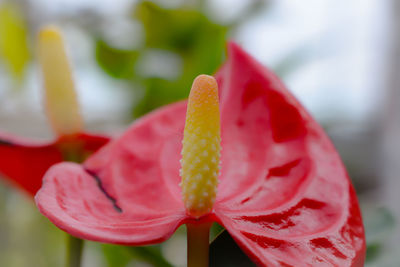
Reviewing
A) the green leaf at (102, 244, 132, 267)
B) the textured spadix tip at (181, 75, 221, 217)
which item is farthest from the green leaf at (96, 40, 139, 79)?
the textured spadix tip at (181, 75, 221, 217)

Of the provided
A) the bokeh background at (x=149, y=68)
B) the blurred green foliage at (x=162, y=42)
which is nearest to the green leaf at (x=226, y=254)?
the bokeh background at (x=149, y=68)

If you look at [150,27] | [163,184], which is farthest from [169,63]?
[163,184]

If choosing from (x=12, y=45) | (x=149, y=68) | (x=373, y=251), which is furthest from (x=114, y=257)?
(x=12, y=45)

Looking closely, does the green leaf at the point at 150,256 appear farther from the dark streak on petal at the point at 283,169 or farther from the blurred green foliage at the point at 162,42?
the blurred green foliage at the point at 162,42

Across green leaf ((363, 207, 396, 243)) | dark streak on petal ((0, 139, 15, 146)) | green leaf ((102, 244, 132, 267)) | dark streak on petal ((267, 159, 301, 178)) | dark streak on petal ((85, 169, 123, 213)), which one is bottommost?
green leaf ((102, 244, 132, 267))

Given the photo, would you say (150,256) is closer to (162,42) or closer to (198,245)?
(198,245)

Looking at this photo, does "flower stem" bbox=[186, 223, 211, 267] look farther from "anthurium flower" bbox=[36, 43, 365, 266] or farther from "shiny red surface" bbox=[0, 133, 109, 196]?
"shiny red surface" bbox=[0, 133, 109, 196]

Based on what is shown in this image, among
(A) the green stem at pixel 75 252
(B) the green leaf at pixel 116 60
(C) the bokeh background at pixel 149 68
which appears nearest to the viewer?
(A) the green stem at pixel 75 252

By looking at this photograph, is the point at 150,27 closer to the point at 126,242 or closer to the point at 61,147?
the point at 61,147
